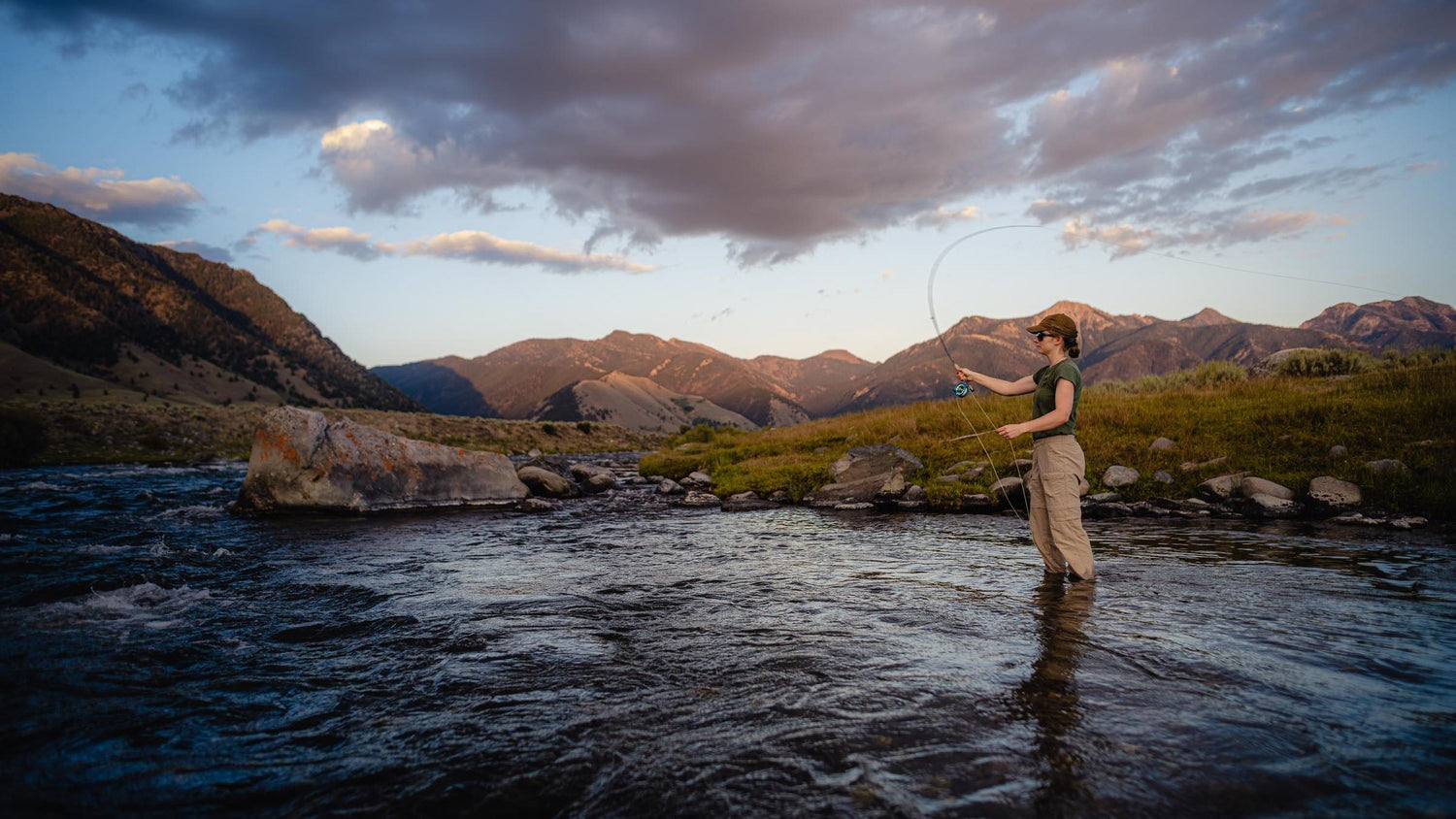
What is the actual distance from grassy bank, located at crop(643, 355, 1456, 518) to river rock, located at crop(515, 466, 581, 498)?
4.98m

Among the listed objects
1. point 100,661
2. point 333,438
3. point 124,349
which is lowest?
point 100,661

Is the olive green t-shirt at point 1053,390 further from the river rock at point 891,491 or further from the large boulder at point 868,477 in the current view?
the large boulder at point 868,477

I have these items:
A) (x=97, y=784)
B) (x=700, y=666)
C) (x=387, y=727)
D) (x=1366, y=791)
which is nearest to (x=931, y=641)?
(x=700, y=666)

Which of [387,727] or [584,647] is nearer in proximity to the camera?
[387,727]

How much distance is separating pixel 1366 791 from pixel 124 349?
156164 millimetres

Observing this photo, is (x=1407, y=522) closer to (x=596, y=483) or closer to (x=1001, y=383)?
(x=1001, y=383)

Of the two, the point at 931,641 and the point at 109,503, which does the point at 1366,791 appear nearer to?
the point at 931,641

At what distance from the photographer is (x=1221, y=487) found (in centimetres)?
1227

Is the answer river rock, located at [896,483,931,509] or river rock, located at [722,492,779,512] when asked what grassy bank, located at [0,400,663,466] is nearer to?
river rock, located at [722,492,779,512]

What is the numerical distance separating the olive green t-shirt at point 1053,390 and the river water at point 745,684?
71.9 inches

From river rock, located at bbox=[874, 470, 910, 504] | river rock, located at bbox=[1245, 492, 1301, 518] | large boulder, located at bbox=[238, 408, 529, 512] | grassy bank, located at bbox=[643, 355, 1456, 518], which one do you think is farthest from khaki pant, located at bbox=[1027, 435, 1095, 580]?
large boulder, located at bbox=[238, 408, 529, 512]

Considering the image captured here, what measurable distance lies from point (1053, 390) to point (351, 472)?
51.6 ft

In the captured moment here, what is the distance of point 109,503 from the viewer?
15648 millimetres

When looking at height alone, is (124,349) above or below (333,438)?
above
